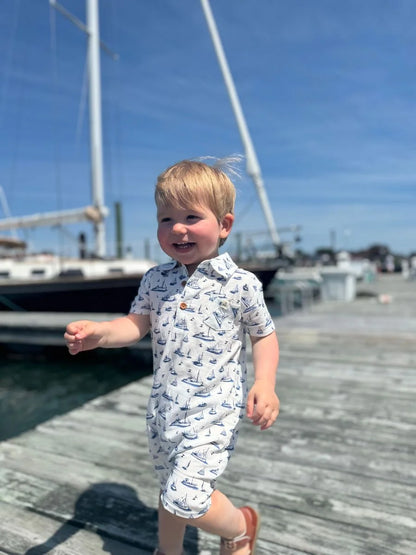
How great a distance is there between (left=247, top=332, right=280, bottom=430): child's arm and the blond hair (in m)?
0.47

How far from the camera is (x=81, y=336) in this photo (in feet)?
4.72

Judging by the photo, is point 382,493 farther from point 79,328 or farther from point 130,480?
point 79,328

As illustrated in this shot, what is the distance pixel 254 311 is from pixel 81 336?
58cm

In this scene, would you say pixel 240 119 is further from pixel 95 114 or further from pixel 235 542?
pixel 235 542

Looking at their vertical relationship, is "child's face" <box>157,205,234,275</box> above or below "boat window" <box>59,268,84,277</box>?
above

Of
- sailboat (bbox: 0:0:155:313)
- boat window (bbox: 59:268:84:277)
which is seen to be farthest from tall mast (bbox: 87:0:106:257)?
boat window (bbox: 59:268:84:277)

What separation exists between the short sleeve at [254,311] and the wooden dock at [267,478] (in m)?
0.95

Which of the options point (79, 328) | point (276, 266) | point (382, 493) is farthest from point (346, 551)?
point (276, 266)

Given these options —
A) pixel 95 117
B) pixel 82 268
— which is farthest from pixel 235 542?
pixel 95 117

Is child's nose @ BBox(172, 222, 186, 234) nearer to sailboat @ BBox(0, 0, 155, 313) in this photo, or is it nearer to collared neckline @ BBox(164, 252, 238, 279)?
collared neckline @ BBox(164, 252, 238, 279)

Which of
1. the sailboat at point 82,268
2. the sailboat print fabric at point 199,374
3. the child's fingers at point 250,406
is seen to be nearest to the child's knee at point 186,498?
the sailboat print fabric at point 199,374

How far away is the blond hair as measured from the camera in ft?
4.69

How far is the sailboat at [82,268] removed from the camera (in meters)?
8.98

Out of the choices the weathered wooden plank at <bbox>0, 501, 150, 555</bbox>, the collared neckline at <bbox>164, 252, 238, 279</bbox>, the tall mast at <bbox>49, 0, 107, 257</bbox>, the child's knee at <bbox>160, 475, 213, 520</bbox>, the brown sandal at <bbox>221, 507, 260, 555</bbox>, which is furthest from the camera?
the tall mast at <bbox>49, 0, 107, 257</bbox>
